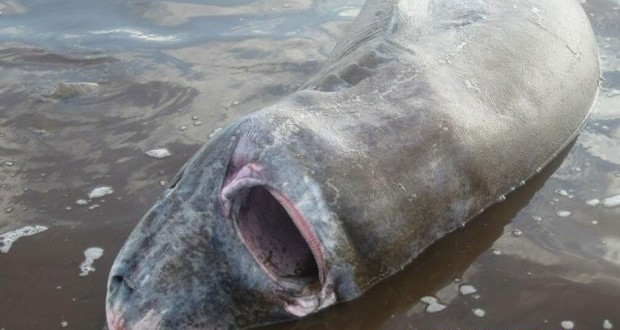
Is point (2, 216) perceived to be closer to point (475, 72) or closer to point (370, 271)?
point (370, 271)

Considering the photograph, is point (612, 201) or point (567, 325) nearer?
point (567, 325)

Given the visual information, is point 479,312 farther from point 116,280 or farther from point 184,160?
point 184,160

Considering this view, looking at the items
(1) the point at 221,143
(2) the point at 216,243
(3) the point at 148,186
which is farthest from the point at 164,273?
(3) the point at 148,186

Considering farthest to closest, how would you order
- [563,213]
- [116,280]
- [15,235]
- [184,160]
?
[184,160]
[563,213]
[15,235]
[116,280]

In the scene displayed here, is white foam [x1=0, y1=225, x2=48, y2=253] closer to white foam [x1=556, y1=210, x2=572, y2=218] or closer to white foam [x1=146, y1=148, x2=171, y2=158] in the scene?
white foam [x1=146, y1=148, x2=171, y2=158]

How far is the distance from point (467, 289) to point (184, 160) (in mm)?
1807

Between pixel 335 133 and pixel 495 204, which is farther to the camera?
pixel 495 204

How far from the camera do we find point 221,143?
3.07 metres

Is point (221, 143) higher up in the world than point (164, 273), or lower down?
higher up

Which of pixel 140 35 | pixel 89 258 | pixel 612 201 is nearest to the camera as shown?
pixel 89 258

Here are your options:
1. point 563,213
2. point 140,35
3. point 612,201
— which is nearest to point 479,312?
point 563,213

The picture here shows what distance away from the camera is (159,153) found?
14.8 ft

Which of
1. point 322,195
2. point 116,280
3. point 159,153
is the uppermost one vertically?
point 322,195

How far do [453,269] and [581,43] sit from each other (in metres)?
1.81
